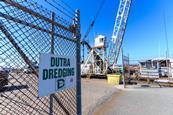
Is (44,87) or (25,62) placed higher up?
(25,62)

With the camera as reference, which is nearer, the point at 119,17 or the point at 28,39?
the point at 28,39

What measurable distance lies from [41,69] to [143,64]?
25.7 m

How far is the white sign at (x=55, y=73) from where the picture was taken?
2.35 m

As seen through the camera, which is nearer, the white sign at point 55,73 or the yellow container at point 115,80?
the white sign at point 55,73

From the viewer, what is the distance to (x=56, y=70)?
104 inches

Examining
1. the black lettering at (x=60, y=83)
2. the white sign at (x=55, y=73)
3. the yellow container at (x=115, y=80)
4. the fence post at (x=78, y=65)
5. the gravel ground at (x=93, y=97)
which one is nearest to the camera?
the white sign at (x=55, y=73)

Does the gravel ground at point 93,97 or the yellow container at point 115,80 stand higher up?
the yellow container at point 115,80

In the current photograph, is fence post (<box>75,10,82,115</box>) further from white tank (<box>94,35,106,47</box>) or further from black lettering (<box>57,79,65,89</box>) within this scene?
white tank (<box>94,35,106,47</box>)

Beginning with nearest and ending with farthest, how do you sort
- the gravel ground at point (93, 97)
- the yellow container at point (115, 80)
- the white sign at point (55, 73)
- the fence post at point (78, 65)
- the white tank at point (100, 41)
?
the white sign at point (55, 73), the fence post at point (78, 65), the gravel ground at point (93, 97), the yellow container at point (115, 80), the white tank at point (100, 41)

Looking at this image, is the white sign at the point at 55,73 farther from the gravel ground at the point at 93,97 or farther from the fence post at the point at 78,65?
the gravel ground at the point at 93,97

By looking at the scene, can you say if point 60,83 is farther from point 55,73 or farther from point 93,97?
point 93,97

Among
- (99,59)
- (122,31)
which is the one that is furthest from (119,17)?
(99,59)

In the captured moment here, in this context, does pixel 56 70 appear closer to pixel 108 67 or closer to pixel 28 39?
pixel 28 39

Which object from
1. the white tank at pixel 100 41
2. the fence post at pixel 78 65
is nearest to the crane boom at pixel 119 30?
the white tank at pixel 100 41
